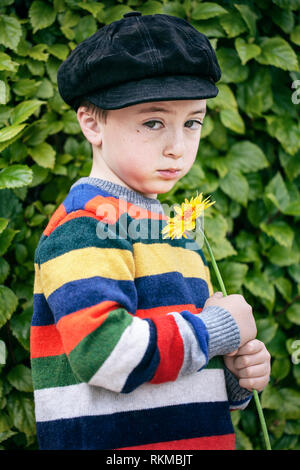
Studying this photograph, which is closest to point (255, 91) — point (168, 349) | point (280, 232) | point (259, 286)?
point (280, 232)

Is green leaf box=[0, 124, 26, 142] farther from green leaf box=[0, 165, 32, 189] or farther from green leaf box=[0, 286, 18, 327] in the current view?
green leaf box=[0, 286, 18, 327]

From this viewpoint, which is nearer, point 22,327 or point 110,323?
point 110,323

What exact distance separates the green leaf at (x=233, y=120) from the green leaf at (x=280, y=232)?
41 cm

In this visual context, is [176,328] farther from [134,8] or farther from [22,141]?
[134,8]

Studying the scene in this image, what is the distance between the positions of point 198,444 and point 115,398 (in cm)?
22

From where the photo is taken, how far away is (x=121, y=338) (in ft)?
2.80

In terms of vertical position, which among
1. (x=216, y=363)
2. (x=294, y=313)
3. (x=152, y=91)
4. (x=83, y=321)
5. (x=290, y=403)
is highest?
(x=152, y=91)

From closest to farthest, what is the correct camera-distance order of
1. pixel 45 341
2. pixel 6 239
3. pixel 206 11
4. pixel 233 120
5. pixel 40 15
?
pixel 45 341 < pixel 6 239 < pixel 40 15 < pixel 206 11 < pixel 233 120

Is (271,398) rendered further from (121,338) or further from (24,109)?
(24,109)

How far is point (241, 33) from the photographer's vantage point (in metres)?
1.91

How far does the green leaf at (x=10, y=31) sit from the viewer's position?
1514mm

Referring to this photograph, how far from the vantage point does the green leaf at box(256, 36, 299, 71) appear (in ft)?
6.02

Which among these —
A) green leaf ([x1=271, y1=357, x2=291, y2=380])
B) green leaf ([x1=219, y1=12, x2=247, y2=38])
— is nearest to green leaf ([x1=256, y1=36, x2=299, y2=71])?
green leaf ([x1=219, y1=12, x2=247, y2=38])
